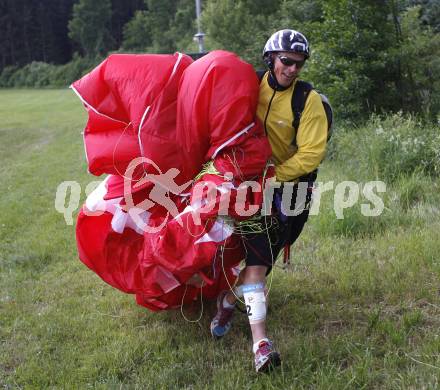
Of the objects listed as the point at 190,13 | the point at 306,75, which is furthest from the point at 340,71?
the point at 190,13

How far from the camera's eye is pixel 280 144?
3.73m

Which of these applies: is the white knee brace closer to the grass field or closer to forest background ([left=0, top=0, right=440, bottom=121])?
the grass field

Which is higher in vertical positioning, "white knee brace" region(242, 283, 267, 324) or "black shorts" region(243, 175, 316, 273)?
"black shorts" region(243, 175, 316, 273)

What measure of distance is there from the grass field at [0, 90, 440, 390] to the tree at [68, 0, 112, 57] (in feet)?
230

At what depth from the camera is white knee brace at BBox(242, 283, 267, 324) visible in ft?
11.8

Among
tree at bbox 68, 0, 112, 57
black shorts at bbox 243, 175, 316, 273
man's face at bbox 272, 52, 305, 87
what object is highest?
man's face at bbox 272, 52, 305, 87

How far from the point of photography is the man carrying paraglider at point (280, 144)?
3504 mm

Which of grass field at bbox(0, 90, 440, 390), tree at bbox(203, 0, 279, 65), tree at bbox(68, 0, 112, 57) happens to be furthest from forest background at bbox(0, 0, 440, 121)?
tree at bbox(68, 0, 112, 57)

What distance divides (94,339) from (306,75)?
869 cm

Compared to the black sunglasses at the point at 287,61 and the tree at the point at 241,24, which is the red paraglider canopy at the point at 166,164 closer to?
the black sunglasses at the point at 287,61

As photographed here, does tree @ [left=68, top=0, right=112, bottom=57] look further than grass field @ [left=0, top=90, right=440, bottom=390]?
Yes

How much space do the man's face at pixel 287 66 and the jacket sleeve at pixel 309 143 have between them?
0.17m

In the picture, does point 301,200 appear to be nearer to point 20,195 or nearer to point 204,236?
point 204,236

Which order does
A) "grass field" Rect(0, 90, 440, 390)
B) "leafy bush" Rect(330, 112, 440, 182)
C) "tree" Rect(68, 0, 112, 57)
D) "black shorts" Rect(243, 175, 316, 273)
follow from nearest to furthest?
A: "grass field" Rect(0, 90, 440, 390) < "black shorts" Rect(243, 175, 316, 273) < "leafy bush" Rect(330, 112, 440, 182) < "tree" Rect(68, 0, 112, 57)
